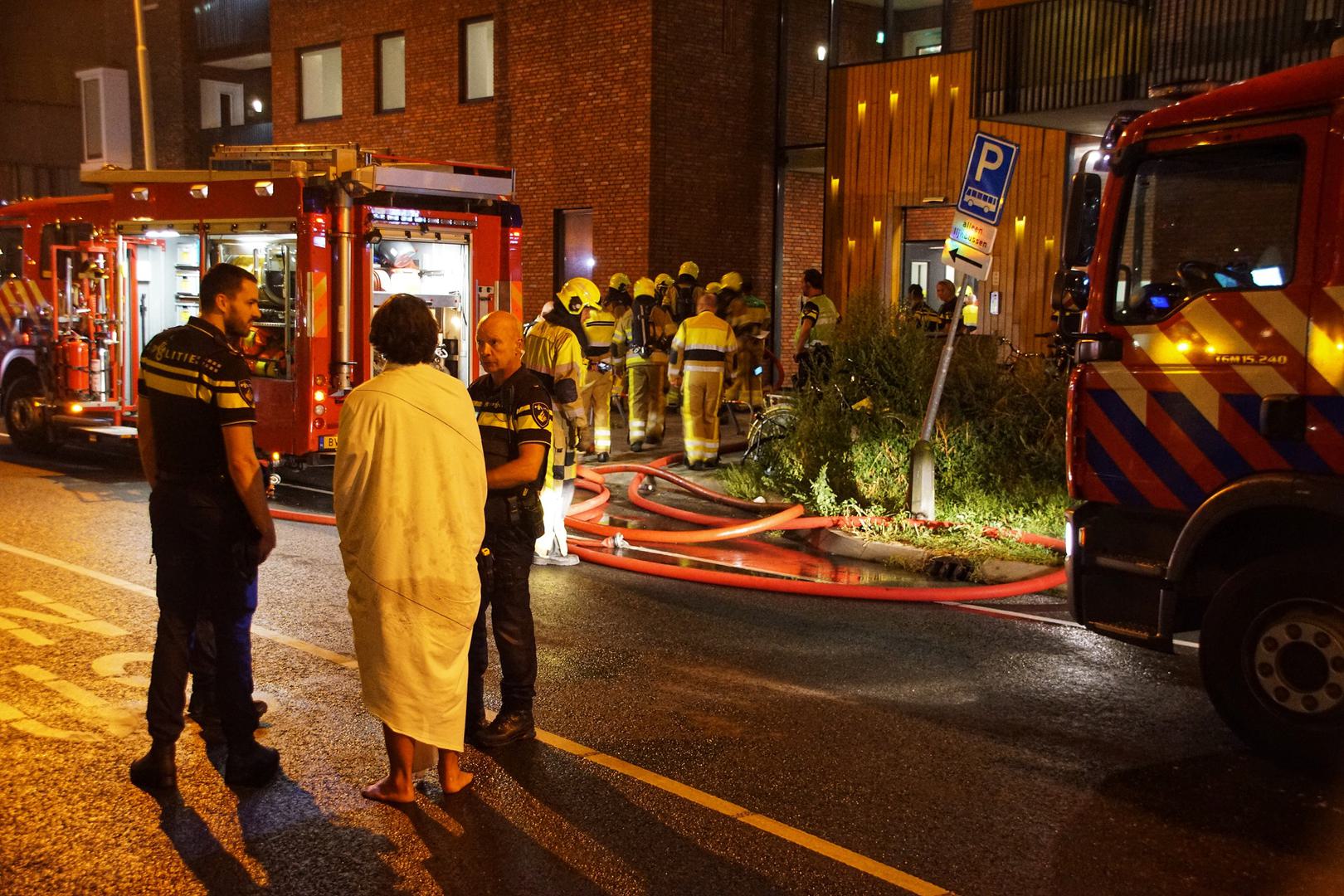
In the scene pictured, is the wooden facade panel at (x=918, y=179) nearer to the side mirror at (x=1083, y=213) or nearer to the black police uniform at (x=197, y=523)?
the side mirror at (x=1083, y=213)

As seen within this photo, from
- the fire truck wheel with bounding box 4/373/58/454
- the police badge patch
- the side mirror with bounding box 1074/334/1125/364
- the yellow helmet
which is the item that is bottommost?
the fire truck wheel with bounding box 4/373/58/454

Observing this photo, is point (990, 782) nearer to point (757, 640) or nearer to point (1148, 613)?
point (1148, 613)

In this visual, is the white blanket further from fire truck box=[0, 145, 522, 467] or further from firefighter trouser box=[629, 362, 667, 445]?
firefighter trouser box=[629, 362, 667, 445]

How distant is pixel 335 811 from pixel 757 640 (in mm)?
2882

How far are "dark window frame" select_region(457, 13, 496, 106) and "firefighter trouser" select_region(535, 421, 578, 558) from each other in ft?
48.3

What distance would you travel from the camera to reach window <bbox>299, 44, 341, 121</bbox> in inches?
990

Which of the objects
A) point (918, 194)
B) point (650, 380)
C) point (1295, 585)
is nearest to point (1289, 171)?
point (1295, 585)

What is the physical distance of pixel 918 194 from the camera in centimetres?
1827

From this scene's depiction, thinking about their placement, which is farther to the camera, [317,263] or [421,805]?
[317,263]

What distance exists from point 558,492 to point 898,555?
2.33 meters

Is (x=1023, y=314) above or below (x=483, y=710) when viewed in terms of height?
above

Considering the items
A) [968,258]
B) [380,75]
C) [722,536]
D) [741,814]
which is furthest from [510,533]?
[380,75]

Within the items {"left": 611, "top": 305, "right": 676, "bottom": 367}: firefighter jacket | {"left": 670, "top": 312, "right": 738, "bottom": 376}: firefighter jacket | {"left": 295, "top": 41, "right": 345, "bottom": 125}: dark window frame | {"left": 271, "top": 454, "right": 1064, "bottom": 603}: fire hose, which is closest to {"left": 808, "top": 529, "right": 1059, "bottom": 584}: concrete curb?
{"left": 271, "top": 454, "right": 1064, "bottom": 603}: fire hose

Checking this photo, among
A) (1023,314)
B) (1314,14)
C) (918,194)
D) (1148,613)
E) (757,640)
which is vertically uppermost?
(1314,14)
